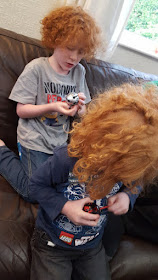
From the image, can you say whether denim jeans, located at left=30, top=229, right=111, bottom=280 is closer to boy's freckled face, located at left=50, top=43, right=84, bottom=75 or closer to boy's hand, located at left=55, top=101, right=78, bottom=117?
boy's hand, located at left=55, top=101, right=78, bottom=117

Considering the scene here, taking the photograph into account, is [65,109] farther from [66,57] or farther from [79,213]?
[79,213]

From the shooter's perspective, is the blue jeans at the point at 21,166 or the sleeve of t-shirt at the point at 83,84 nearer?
the blue jeans at the point at 21,166

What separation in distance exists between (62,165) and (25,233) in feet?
1.30

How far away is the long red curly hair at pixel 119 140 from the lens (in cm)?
54

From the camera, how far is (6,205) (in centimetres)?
97

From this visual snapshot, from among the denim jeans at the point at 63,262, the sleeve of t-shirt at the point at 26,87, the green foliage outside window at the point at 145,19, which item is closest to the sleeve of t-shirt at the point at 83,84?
the sleeve of t-shirt at the point at 26,87

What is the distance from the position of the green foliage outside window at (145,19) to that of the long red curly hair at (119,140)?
1636mm

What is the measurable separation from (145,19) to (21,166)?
5.71 feet

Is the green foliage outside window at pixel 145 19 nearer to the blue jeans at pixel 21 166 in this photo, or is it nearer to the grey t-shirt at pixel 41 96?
the grey t-shirt at pixel 41 96

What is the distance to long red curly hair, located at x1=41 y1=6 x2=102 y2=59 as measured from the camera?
103cm

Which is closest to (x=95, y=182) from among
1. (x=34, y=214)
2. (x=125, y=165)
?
(x=125, y=165)

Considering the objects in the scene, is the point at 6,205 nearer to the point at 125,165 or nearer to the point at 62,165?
the point at 62,165

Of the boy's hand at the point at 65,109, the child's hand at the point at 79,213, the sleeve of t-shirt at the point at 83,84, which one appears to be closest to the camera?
the child's hand at the point at 79,213

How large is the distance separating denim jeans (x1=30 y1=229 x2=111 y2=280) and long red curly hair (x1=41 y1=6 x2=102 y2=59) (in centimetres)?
83
